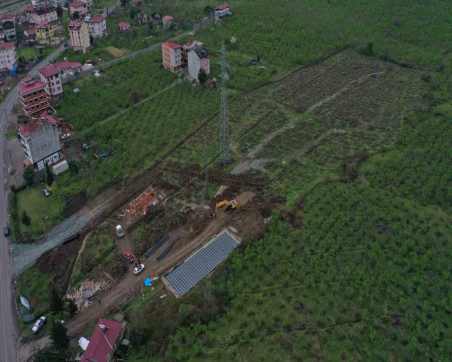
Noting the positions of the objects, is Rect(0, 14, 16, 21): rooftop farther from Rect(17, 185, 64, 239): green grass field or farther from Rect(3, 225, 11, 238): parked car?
Rect(3, 225, 11, 238): parked car

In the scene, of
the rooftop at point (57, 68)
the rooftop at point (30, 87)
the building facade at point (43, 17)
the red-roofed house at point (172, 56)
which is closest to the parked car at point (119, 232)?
the rooftop at point (30, 87)

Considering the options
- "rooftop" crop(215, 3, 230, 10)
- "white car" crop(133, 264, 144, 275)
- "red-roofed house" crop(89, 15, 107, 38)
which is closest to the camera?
"white car" crop(133, 264, 144, 275)

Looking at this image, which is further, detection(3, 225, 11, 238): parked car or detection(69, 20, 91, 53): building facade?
detection(69, 20, 91, 53): building facade

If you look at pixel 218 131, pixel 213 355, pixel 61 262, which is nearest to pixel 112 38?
pixel 218 131

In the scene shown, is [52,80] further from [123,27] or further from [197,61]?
[123,27]

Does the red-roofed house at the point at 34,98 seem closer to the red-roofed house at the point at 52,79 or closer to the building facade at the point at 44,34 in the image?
the red-roofed house at the point at 52,79

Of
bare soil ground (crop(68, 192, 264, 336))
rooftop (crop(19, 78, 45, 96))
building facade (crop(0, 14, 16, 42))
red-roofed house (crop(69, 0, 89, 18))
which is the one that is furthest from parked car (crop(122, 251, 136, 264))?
red-roofed house (crop(69, 0, 89, 18))
